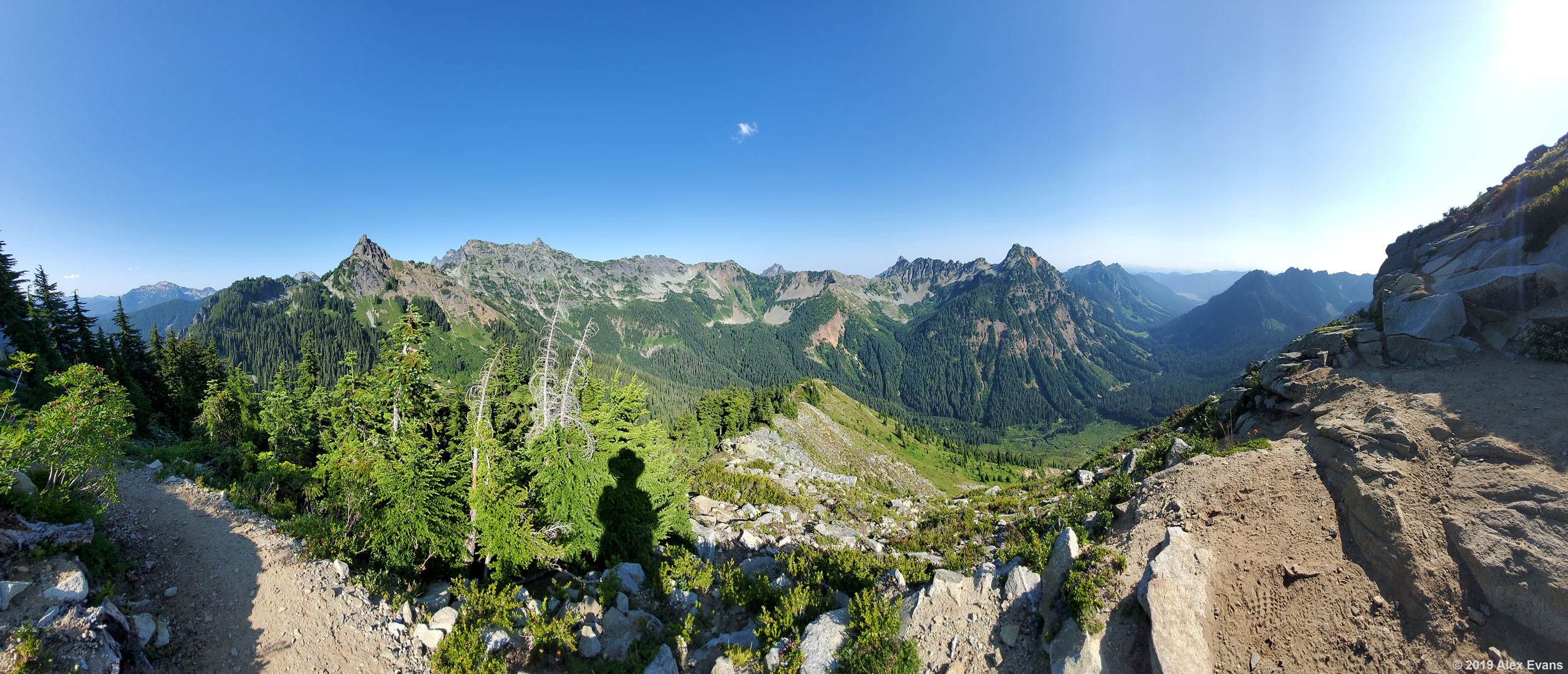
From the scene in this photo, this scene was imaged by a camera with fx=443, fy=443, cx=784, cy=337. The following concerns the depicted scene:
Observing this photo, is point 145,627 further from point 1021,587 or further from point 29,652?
point 1021,587

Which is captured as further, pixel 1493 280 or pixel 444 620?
pixel 1493 280

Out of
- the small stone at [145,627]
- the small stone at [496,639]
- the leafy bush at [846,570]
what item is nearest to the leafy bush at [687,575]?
the leafy bush at [846,570]

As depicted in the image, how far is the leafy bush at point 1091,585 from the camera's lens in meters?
9.42

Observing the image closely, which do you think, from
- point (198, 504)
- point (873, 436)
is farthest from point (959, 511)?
point (873, 436)

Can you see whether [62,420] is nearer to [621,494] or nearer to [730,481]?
[621,494]

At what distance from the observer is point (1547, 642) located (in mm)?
6984

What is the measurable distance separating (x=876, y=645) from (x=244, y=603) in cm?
1536

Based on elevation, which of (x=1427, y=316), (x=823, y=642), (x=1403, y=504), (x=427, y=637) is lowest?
(x=823, y=642)

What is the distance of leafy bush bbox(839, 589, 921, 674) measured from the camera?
32.4 feet

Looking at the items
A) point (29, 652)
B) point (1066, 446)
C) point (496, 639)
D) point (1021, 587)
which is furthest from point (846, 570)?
point (1066, 446)

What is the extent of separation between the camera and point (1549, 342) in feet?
39.2

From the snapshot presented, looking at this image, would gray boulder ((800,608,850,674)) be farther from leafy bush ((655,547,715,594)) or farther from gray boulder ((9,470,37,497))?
gray boulder ((9,470,37,497))

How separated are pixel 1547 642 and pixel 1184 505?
4951mm

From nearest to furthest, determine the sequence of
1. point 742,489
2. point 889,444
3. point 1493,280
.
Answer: point 1493,280, point 742,489, point 889,444
